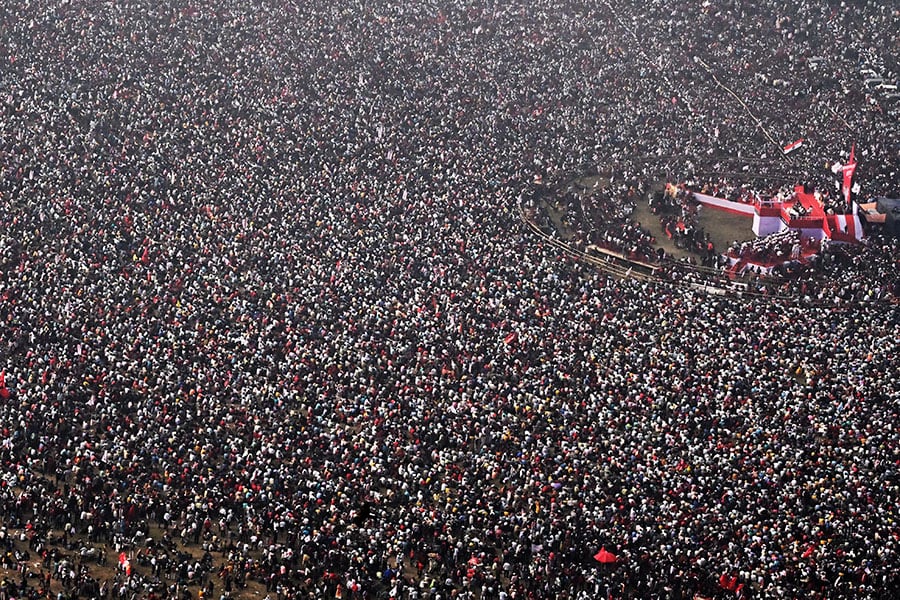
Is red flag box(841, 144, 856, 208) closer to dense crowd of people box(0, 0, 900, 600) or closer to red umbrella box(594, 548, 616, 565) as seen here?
dense crowd of people box(0, 0, 900, 600)

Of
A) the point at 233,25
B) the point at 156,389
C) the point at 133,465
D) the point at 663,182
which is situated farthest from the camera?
the point at 233,25

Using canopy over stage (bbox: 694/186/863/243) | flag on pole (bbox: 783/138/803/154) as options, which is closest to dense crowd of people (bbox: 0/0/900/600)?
flag on pole (bbox: 783/138/803/154)

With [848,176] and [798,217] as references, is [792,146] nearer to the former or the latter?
[848,176]

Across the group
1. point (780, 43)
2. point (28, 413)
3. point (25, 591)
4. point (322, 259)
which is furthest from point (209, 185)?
point (780, 43)

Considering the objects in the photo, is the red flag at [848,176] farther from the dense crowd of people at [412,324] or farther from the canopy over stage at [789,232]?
the dense crowd of people at [412,324]

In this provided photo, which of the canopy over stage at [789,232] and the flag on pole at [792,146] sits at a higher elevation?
the flag on pole at [792,146]

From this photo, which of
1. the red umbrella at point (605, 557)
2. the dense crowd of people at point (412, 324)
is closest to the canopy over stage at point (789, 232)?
the dense crowd of people at point (412, 324)

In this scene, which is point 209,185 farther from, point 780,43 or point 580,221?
point 780,43
